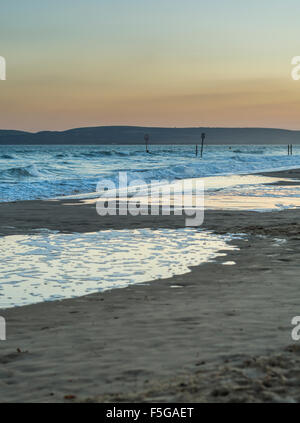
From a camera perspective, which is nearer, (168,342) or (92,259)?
(168,342)

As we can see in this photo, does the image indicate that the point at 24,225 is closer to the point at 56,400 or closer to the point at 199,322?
the point at 199,322

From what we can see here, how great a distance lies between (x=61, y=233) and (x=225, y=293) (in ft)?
21.3

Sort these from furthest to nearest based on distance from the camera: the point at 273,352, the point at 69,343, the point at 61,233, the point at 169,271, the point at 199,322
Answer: the point at 61,233 < the point at 169,271 < the point at 199,322 < the point at 69,343 < the point at 273,352

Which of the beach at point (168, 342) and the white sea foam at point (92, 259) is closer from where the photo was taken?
the beach at point (168, 342)

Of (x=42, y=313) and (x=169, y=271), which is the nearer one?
(x=42, y=313)

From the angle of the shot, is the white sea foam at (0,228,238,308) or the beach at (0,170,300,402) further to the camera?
the white sea foam at (0,228,238,308)

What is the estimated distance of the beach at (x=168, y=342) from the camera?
4.54 m

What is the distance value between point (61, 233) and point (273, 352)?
8804 millimetres

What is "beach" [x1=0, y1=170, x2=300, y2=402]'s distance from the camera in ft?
14.9

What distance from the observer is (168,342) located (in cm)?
571

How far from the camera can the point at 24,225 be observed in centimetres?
1470

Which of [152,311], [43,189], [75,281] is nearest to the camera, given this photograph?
[152,311]

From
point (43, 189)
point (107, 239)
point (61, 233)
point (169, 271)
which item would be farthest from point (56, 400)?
point (43, 189)
